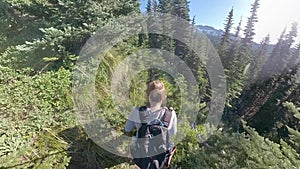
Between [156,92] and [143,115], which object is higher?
[156,92]

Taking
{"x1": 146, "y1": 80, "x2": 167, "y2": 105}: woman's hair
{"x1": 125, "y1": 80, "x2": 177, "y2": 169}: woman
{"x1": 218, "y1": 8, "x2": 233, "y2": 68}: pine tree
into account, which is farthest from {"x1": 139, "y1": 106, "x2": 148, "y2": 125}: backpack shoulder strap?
{"x1": 218, "y1": 8, "x2": 233, "y2": 68}: pine tree

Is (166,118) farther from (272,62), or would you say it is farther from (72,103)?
(272,62)

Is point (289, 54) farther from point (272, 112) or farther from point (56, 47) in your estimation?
point (56, 47)

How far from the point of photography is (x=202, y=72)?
84.7ft

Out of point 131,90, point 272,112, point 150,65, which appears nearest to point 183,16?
point 272,112

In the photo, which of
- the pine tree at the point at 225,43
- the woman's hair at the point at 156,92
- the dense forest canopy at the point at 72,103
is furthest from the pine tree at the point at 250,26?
the woman's hair at the point at 156,92

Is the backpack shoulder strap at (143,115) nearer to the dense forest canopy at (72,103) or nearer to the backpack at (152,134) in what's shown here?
the backpack at (152,134)

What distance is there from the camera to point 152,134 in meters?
3.69

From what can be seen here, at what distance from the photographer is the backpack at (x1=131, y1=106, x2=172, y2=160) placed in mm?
3691

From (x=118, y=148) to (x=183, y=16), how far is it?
2797 centimetres

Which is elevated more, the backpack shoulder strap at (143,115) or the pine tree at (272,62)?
the backpack shoulder strap at (143,115)

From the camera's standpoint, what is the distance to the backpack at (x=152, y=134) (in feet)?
12.1

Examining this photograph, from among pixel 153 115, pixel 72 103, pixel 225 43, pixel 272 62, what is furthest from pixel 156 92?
pixel 272 62

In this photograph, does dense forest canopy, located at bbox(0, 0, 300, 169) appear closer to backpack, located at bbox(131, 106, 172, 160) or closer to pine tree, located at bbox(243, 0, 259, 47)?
backpack, located at bbox(131, 106, 172, 160)
